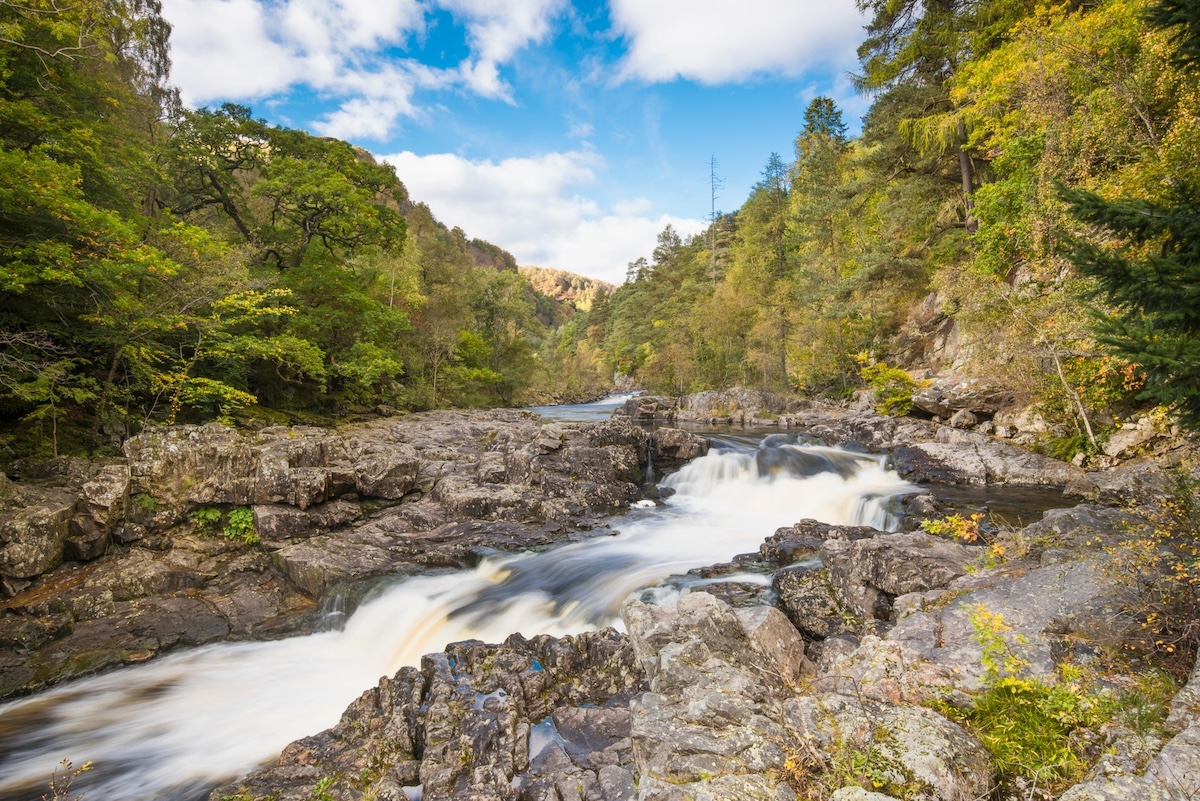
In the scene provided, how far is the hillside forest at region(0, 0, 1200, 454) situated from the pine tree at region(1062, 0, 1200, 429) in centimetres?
3

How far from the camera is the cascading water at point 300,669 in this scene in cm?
584

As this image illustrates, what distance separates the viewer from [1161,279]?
4.21m

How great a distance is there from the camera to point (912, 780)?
2.62 metres

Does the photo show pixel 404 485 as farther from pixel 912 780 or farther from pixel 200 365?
pixel 912 780

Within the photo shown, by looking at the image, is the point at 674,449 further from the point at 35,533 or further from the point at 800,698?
the point at 35,533

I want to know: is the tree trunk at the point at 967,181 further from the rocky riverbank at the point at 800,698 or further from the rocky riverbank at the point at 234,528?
the rocky riverbank at the point at 234,528

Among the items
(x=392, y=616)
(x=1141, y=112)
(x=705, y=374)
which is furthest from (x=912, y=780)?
(x=705, y=374)

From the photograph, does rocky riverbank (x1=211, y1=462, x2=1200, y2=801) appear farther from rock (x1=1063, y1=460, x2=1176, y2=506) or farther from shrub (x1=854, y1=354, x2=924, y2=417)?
shrub (x1=854, y1=354, x2=924, y2=417)

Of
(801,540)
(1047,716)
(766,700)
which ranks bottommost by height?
(801,540)

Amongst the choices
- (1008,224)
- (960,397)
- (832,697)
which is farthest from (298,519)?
(1008,224)

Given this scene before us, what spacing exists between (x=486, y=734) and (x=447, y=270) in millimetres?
32801

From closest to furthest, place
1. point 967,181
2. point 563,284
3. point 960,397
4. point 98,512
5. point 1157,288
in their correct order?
point 1157,288 → point 98,512 → point 960,397 → point 967,181 → point 563,284

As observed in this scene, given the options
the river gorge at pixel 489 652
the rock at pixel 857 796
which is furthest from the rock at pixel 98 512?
the rock at pixel 857 796

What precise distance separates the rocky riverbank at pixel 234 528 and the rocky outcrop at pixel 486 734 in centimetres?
389
